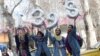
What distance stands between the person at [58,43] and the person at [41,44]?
0.12m

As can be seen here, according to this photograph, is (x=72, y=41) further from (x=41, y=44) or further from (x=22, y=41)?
(x=22, y=41)

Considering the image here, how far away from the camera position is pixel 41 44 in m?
47.1

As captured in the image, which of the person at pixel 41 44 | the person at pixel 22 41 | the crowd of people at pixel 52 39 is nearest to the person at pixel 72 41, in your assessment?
the crowd of people at pixel 52 39

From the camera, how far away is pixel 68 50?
4712cm

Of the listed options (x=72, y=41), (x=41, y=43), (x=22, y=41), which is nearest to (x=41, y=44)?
(x=41, y=43)

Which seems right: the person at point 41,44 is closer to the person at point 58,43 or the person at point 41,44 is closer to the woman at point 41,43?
the woman at point 41,43

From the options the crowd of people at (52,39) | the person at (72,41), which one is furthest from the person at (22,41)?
the person at (72,41)

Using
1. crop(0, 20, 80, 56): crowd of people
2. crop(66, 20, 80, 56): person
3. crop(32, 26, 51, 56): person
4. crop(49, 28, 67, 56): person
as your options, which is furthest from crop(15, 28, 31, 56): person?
crop(66, 20, 80, 56): person

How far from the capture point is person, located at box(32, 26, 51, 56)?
47.1 m

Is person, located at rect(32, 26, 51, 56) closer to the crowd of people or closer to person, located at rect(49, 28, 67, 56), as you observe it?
the crowd of people

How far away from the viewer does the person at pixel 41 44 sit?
4706 centimetres

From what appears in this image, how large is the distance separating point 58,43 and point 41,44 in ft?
0.99

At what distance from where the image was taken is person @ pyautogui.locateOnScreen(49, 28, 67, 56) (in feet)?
155

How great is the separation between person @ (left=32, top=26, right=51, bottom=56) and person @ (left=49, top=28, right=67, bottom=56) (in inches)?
4.9
